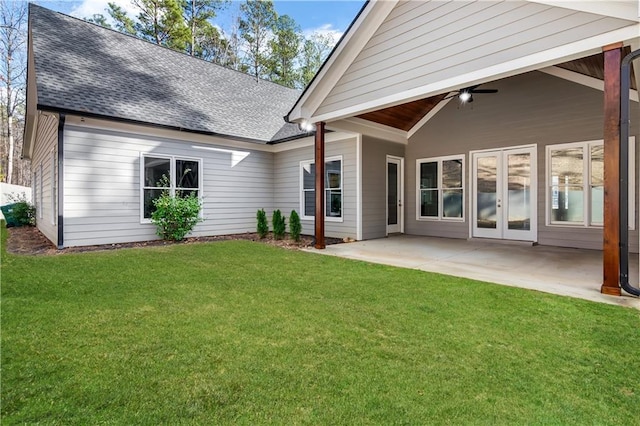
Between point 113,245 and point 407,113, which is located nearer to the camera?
point 113,245

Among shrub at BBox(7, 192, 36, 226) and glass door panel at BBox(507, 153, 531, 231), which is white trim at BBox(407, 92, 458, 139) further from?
shrub at BBox(7, 192, 36, 226)

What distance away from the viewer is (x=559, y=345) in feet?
8.58

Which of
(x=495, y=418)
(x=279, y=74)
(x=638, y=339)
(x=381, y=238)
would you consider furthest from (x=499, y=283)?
(x=279, y=74)

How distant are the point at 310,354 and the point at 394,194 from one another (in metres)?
8.04

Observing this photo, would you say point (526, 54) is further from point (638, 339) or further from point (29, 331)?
point (29, 331)

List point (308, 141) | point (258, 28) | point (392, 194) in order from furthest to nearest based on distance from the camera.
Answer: point (258, 28) → point (392, 194) → point (308, 141)

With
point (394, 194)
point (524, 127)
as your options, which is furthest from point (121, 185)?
point (524, 127)

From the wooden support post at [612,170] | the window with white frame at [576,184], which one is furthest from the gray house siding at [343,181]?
the wooden support post at [612,170]

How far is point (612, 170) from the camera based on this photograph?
3.72m

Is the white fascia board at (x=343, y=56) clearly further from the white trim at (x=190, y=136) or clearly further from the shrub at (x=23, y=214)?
the shrub at (x=23, y=214)

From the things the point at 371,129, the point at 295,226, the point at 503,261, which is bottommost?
the point at 503,261

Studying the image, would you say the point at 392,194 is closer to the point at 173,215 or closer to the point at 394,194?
the point at 394,194

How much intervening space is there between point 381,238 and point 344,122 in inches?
134

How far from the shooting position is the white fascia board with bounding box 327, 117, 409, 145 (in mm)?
7836
